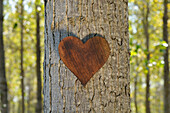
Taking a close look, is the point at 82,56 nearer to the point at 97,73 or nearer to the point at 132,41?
the point at 97,73

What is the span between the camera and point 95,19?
1.19 metres

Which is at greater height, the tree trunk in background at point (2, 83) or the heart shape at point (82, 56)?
the heart shape at point (82, 56)

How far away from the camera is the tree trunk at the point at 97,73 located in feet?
3.80

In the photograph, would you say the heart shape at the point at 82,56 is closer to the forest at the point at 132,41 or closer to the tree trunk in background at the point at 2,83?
the forest at the point at 132,41

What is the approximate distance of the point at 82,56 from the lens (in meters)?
1.15

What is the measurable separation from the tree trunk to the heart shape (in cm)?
3

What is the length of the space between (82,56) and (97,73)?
137 mm

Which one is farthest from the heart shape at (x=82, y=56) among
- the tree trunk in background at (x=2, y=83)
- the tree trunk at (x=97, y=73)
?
the tree trunk in background at (x=2, y=83)

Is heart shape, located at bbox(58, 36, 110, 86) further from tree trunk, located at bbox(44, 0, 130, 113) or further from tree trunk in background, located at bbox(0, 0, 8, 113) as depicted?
tree trunk in background, located at bbox(0, 0, 8, 113)

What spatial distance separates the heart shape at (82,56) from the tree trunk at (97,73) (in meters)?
0.03

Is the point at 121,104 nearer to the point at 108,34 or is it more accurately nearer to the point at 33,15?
the point at 108,34

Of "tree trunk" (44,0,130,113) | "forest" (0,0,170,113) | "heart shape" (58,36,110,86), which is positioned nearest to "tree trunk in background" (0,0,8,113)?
"forest" (0,0,170,113)

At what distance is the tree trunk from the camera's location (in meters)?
1.16

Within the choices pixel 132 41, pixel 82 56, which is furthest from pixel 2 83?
pixel 82 56
